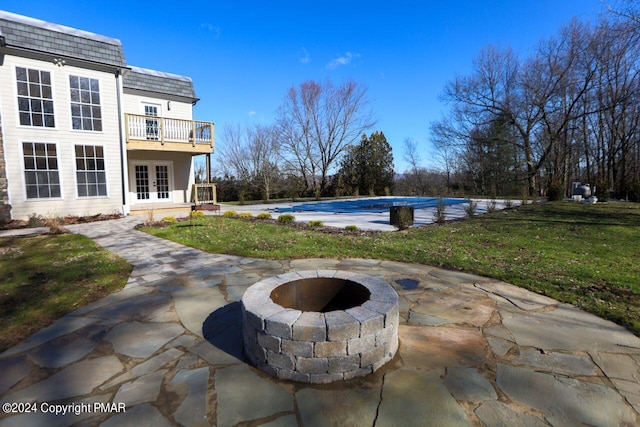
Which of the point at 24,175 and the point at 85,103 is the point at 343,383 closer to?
the point at 24,175

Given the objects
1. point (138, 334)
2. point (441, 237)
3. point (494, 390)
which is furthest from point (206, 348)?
point (441, 237)

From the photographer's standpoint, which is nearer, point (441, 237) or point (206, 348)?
point (206, 348)

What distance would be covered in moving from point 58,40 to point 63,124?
259 centimetres

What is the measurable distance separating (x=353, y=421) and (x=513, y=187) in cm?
2490

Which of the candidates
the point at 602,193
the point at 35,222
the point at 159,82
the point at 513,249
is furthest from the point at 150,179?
the point at 602,193

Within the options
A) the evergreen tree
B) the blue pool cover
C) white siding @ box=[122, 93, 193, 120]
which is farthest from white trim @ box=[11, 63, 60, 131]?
the evergreen tree

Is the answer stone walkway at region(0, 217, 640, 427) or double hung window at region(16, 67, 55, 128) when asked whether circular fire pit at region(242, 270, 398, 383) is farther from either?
double hung window at region(16, 67, 55, 128)

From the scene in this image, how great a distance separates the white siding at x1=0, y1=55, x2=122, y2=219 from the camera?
A: 29.8 ft

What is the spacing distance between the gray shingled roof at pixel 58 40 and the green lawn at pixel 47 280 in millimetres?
6661

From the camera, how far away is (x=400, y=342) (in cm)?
255

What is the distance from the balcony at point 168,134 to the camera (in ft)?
39.0

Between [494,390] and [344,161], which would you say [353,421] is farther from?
[344,161]

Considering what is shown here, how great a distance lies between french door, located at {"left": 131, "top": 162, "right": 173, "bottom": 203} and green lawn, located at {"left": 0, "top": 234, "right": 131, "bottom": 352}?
7.24 meters

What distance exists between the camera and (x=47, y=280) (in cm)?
408
